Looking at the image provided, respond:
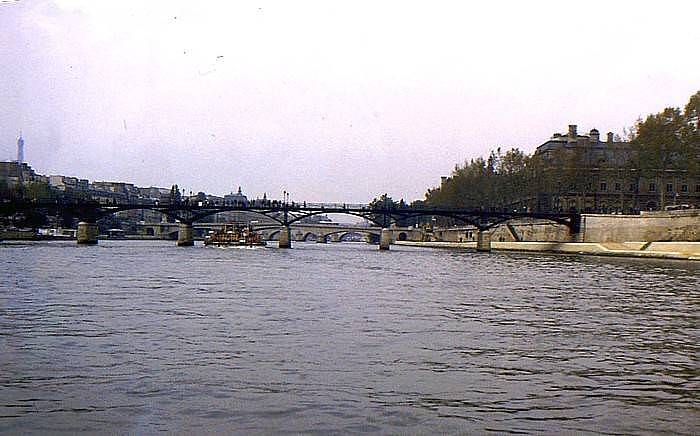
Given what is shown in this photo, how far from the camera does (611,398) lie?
409 inches

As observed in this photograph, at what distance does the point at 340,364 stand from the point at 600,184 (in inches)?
3866

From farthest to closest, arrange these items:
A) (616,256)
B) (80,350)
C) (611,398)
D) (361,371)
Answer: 1. (616,256)
2. (80,350)
3. (361,371)
4. (611,398)

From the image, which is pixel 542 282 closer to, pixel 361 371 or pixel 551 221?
pixel 361 371

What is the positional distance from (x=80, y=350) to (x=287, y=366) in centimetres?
386

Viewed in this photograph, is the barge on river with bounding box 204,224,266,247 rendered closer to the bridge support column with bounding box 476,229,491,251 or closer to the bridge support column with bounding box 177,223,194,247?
the bridge support column with bounding box 177,223,194,247

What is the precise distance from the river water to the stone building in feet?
231

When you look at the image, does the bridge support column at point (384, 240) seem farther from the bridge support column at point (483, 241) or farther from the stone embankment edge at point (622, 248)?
the stone embankment edge at point (622, 248)

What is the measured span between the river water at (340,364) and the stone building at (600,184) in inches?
2766

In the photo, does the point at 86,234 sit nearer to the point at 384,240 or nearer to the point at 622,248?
the point at 384,240

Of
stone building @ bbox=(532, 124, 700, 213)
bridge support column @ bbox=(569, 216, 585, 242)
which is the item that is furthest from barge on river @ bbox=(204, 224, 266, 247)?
bridge support column @ bbox=(569, 216, 585, 242)

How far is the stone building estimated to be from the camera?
301ft

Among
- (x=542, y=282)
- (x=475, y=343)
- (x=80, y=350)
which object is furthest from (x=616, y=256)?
(x=80, y=350)

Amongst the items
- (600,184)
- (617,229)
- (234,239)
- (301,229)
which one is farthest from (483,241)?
(301,229)

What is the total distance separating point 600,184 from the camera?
103875 mm
